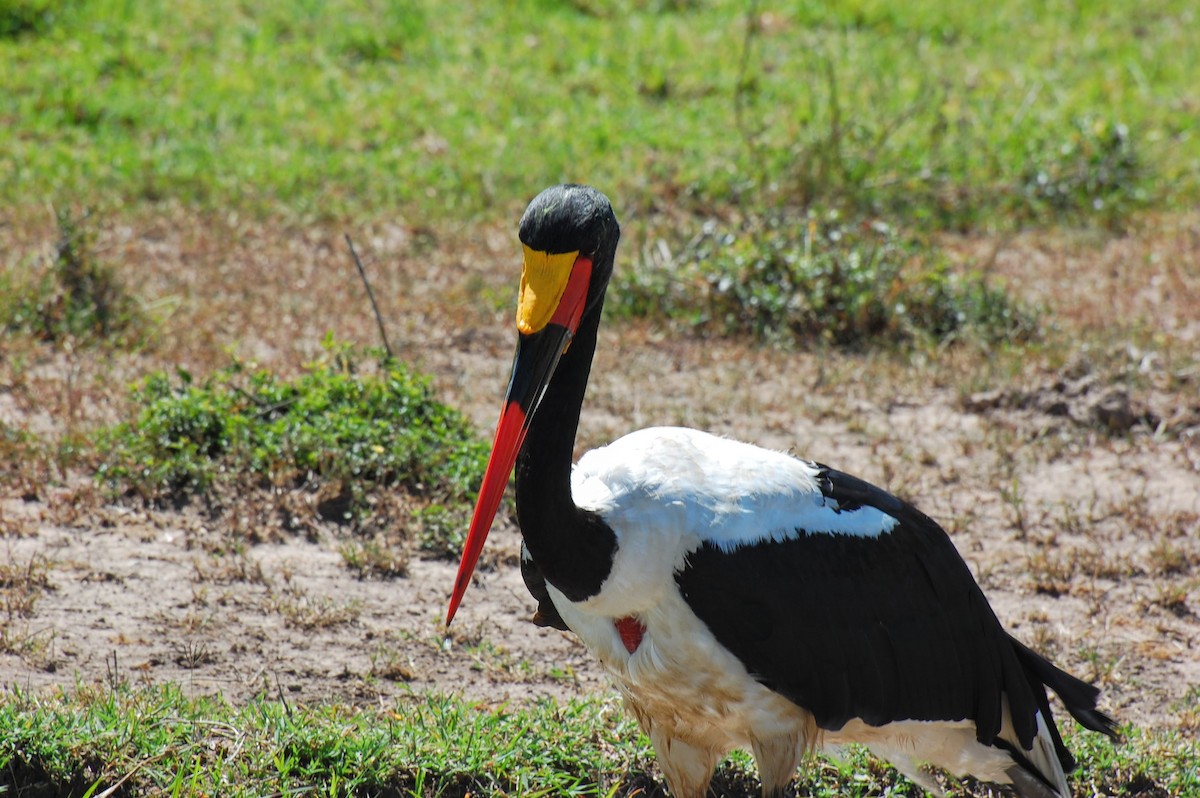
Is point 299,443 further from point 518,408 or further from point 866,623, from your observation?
point 866,623

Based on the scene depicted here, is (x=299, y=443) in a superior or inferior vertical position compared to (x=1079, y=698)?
inferior

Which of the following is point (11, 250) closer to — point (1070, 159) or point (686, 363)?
point (686, 363)

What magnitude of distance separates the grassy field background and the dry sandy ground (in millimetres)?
24

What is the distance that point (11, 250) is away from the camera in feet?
19.5

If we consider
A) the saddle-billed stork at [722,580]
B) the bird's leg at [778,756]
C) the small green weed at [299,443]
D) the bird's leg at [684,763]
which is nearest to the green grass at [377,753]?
the bird's leg at [684,763]

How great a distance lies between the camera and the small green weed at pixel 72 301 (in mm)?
5332

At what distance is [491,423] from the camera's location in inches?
199

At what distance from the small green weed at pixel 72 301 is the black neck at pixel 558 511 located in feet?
10.0

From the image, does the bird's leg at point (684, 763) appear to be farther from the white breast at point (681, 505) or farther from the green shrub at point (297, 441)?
the green shrub at point (297, 441)

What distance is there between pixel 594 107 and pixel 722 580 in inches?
227

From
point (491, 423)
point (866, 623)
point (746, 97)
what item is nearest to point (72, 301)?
point (491, 423)

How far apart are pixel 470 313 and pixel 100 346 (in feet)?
4.81

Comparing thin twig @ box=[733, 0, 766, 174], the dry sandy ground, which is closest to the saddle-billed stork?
the dry sandy ground

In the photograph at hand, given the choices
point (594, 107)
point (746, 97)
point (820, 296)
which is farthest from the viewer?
point (746, 97)
